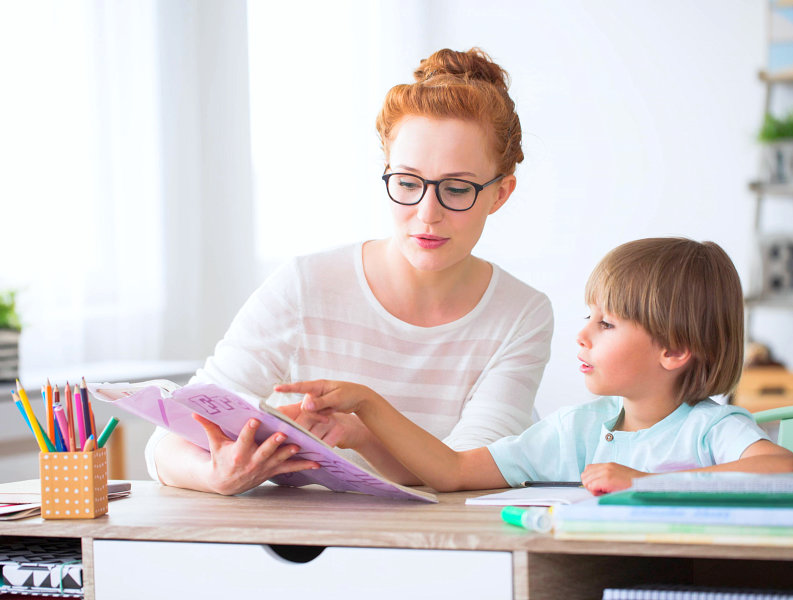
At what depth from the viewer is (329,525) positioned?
867 mm

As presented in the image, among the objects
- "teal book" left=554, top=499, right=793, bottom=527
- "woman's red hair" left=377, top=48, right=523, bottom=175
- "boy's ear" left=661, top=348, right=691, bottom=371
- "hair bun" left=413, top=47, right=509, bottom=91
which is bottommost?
"teal book" left=554, top=499, right=793, bottom=527

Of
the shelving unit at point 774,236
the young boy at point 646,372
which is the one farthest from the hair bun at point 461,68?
the shelving unit at point 774,236

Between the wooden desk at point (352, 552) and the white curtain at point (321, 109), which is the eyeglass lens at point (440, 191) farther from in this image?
the white curtain at point (321, 109)

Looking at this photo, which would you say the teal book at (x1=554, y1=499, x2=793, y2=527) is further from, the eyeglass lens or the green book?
the eyeglass lens

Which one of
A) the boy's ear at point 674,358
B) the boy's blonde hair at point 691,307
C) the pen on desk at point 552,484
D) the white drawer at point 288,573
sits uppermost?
the boy's blonde hair at point 691,307

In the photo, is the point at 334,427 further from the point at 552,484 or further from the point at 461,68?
the point at 461,68

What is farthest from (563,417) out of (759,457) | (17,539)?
(17,539)

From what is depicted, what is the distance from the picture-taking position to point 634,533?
0.75 meters

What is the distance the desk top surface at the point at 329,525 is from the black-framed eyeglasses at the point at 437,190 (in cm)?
45

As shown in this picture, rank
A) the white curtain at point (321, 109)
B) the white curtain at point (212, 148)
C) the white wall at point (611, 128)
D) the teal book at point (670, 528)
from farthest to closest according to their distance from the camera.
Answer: the white curtain at point (321, 109)
the white wall at point (611, 128)
the white curtain at point (212, 148)
the teal book at point (670, 528)

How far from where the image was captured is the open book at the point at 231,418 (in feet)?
3.09

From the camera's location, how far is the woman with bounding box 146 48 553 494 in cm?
134

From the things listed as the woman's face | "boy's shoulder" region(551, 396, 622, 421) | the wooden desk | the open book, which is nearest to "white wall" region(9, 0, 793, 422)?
the woman's face

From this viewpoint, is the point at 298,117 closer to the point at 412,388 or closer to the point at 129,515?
the point at 412,388
